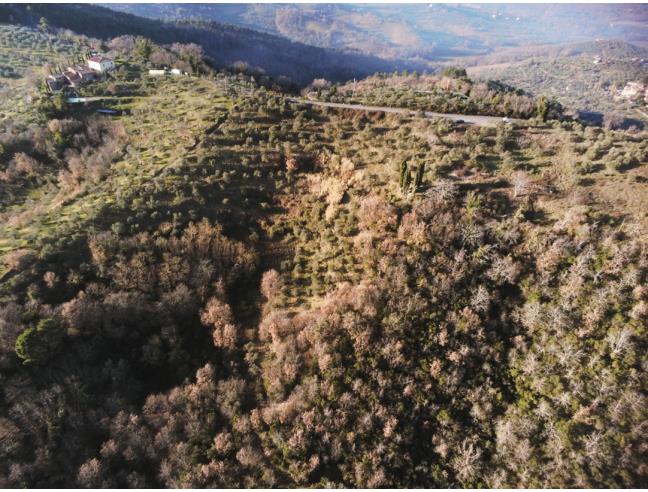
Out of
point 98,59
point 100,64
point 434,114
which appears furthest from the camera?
point 98,59

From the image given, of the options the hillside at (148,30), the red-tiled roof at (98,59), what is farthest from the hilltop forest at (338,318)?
the hillside at (148,30)

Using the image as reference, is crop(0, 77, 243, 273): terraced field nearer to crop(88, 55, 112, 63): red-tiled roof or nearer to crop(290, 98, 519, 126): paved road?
crop(88, 55, 112, 63): red-tiled roof

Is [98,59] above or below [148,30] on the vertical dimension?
below

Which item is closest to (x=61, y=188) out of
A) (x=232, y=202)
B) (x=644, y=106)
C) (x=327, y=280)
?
(x=232, y=202)

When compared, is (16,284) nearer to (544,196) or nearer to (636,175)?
(544,196)

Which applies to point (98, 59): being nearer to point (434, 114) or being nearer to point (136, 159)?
point (136, 159)

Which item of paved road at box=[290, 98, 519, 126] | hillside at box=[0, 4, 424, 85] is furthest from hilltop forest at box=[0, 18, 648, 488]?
hillside at box=[0, 4, 424, 85]

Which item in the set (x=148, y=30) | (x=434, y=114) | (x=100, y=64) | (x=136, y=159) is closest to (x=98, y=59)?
(x=100, y=64)
